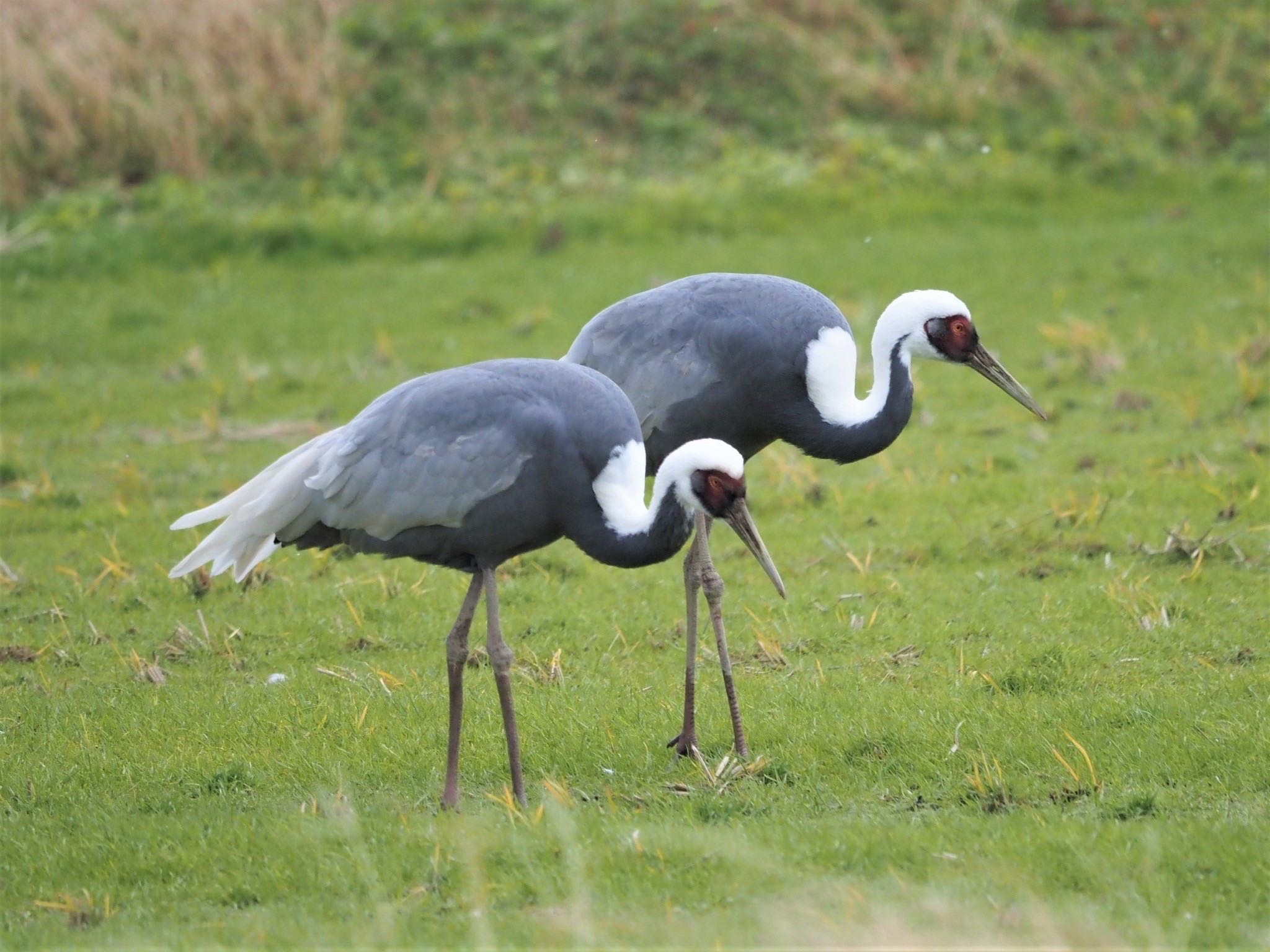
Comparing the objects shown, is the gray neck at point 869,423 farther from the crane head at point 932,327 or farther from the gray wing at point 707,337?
the gray wing at point 707,337

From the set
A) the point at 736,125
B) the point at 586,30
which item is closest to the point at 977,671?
the point at 736,125

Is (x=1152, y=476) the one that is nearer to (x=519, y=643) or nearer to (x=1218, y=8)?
(x=519, y=643)

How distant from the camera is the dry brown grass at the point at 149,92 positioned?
53.3ft

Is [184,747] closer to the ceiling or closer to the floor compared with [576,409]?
closer to the floor

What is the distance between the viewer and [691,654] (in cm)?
613

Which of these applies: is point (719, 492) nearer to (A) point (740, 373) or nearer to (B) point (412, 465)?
(B) point (412, 465)

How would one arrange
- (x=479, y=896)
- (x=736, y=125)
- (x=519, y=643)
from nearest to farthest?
(x=479, y=896)
(x=519, y=643)
(x=736, y=125)

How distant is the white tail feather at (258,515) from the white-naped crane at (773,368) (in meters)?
1.32

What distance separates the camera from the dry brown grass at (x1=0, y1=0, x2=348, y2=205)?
16.2 meters

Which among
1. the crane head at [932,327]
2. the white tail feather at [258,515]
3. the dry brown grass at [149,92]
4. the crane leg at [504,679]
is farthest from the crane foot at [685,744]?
the dry brown grass at [149,92]

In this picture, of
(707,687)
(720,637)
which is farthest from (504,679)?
(707,687)

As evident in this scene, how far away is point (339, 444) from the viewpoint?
5.99 m

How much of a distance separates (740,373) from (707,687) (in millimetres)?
1217

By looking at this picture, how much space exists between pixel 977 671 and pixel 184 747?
2878 mm
